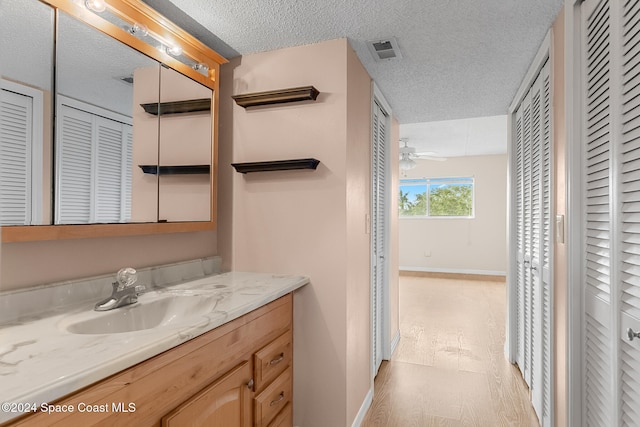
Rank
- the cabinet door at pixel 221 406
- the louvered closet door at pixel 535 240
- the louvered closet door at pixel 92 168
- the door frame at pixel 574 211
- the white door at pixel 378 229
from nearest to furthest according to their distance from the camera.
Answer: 1. the cabinet door at pixel 221 406
2. the louvered closet door at pixel 92 168
3. the door frame at pixel 574 211
4. the louvered closet door at pixel 535 240
5. the white door at pixel 378 229

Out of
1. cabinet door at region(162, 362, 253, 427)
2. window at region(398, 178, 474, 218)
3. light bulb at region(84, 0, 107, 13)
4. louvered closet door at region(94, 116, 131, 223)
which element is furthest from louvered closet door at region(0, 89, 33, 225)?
window at region(398, 178, 474, 218)

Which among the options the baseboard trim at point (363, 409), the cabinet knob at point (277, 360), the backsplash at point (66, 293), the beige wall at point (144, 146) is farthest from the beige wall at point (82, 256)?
the baseboard trim at point (363, 409)

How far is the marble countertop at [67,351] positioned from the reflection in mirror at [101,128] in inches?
16.1

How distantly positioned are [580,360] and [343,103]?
1.60 m

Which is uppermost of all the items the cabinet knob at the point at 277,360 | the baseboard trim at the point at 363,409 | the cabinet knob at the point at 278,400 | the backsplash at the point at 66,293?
the backsplash at the point at 66,293

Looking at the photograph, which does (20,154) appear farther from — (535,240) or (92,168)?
(535,240)

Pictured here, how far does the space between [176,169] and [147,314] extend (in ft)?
2.46

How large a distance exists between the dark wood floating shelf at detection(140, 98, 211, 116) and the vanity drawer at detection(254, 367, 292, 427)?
1.36m

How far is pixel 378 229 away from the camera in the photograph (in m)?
2.87

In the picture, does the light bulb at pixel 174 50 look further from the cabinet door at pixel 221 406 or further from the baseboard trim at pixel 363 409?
the baseboard trim at pixel 363 409

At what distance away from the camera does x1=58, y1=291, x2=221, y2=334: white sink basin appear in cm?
114

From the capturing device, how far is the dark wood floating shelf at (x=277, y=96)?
6.00 ft

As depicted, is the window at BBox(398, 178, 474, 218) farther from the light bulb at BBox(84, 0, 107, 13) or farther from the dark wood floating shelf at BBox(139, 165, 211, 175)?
the light bulb at BBox(84, 0, 107, 13)

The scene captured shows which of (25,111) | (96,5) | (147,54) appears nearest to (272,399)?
(25,111)
